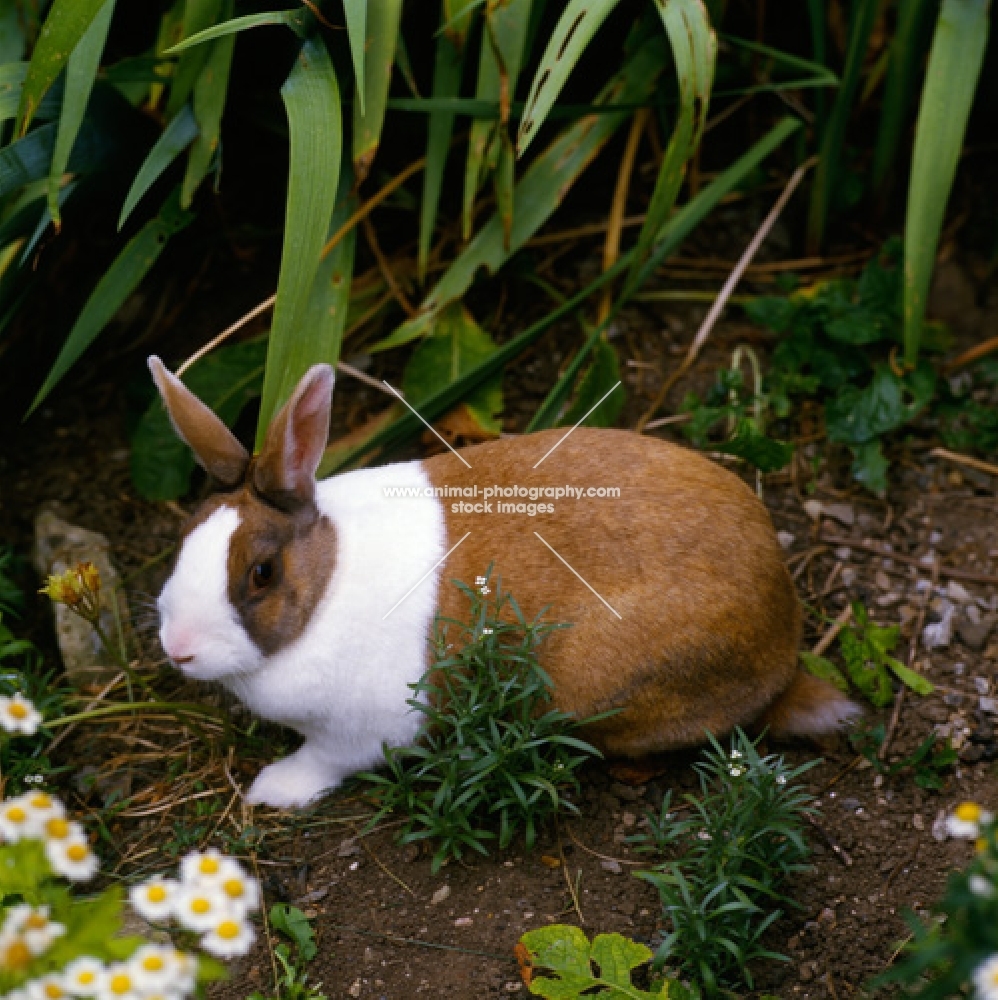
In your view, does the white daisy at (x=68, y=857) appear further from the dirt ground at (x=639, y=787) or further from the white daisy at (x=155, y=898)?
the dirt ground at (x=639, y=787)

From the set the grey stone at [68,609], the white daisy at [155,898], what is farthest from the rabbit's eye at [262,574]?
the white daisy at [155,898]

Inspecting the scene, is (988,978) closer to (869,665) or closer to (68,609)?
(869,665)

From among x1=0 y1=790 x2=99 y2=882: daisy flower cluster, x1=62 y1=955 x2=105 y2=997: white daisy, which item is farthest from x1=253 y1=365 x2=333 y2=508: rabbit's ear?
x1=62 y1=955 x2=105 y2=997: white daisy

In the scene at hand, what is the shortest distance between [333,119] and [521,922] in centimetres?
203

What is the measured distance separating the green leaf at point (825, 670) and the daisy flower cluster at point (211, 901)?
200cm

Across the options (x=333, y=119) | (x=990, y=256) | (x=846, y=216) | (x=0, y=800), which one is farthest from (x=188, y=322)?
(x=990, y=256)

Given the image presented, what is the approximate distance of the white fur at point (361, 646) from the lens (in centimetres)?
302

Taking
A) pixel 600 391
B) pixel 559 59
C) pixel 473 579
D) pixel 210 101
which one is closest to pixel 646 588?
pixel 473 579

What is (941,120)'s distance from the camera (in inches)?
139

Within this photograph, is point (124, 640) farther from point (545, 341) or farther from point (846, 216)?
point (846, 216)

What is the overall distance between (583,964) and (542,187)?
2342 millimetres

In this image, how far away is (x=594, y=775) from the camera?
3252 mm

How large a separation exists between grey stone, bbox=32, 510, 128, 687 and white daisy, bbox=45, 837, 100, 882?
5.20ft

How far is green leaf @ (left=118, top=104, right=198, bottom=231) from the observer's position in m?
3.28
